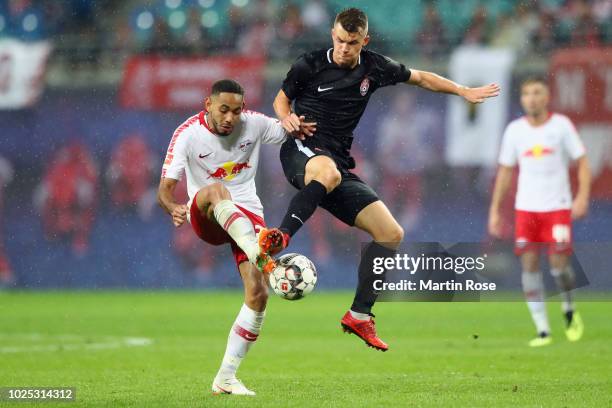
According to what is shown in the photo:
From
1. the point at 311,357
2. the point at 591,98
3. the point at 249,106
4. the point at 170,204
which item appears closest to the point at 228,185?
the point at 170,204

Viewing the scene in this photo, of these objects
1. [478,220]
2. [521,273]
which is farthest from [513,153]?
[478,220]

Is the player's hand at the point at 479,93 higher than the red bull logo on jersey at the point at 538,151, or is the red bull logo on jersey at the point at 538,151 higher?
the player's hand at the point at 479,93

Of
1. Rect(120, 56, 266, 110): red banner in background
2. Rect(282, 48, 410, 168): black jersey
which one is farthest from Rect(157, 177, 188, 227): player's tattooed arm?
Rect(120, 56, 266, 110): red banner in background

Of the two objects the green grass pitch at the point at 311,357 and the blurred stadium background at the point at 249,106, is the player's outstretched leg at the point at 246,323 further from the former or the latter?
the blurred stadium background at the point at 249,106

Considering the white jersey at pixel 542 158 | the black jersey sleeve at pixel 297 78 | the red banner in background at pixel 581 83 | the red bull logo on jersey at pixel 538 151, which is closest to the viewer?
the black jersey sleeve at pixel 297 78

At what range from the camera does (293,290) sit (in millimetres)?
6363

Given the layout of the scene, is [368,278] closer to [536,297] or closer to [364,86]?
[364,86]

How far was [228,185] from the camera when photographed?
7320 mm

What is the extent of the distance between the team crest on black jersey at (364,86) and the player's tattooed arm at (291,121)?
426 millimetres

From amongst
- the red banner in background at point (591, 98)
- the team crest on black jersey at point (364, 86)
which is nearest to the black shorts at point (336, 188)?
the team crest on black jersey at point (364, 86)

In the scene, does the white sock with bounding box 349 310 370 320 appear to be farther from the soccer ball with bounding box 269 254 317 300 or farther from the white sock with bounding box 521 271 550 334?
the white sock with bounding box 521 271 550 334

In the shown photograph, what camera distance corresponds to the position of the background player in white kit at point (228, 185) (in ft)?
22.7

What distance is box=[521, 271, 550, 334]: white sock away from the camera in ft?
35.0

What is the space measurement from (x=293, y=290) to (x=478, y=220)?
12.7 m
